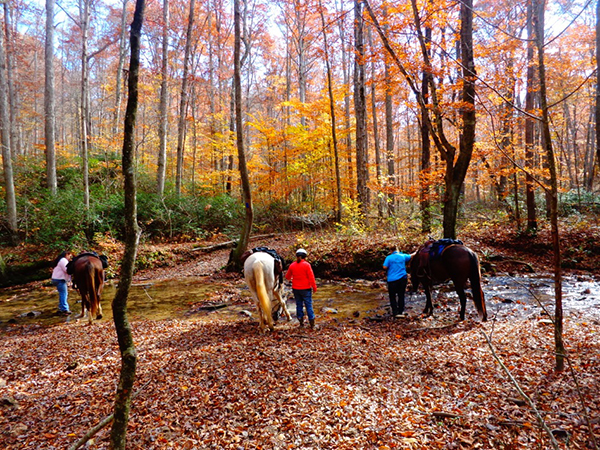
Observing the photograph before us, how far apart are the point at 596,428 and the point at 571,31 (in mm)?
22727

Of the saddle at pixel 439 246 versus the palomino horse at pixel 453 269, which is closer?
the palomino horse at pixel 453 269

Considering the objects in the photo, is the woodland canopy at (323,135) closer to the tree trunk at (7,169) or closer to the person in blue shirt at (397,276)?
the tree trunk at (7,169)

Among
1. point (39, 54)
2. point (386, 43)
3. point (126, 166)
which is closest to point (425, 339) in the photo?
point (126, 166)

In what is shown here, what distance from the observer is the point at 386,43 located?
876 centimetres

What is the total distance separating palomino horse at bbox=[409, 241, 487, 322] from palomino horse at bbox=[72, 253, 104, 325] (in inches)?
297

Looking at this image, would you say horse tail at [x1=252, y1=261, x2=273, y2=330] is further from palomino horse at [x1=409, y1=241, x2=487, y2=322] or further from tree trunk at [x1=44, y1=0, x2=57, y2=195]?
tree trunk at [x1=44, y1=0, x2=57, y2=195]

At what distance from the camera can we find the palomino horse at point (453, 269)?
6180 millimetres

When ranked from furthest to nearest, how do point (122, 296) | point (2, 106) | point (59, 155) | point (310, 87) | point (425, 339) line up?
point (310, 87)
point (59, 155)
point (2, 106)
point (425, 339)
point (122, 296)

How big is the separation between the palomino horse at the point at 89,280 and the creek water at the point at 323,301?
0.55 metres

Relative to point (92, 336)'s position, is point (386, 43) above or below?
above

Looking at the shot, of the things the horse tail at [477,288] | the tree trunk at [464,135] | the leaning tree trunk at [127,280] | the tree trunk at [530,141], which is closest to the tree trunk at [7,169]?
the leaning tree trunk at [127,280]

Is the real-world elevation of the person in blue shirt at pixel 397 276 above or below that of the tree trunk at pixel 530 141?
below

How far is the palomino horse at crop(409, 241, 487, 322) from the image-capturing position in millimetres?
6180

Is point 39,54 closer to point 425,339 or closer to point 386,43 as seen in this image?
point 386,43
